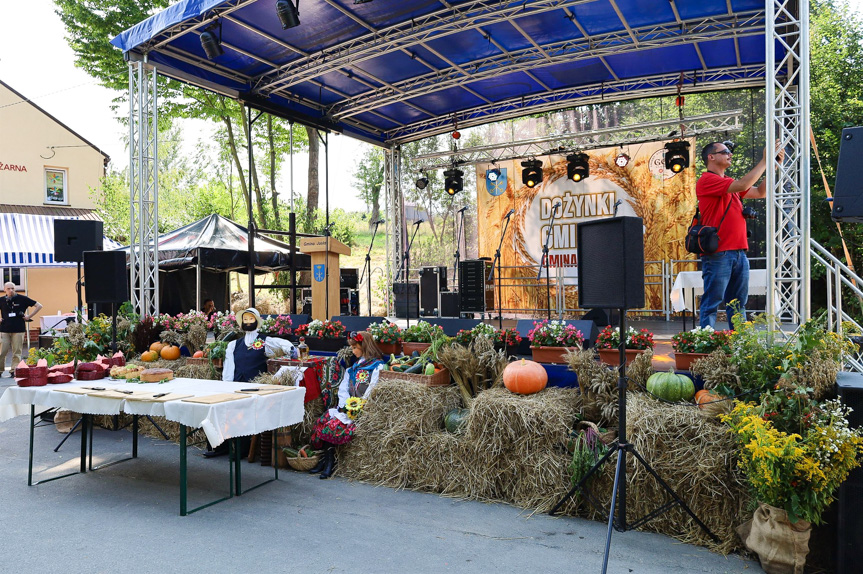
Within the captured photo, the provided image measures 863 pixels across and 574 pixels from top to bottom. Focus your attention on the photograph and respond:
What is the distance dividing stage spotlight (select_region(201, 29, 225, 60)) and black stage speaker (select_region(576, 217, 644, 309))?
5849 mm

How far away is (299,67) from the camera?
29.2 feet

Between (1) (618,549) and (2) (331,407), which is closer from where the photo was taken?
(1) (618,549)

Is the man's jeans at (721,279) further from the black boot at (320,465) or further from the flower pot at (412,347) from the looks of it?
the black boot at (320,465)

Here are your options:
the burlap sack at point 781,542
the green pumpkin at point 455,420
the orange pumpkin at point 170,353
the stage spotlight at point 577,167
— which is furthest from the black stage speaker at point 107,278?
the stage spotlight at point 577,167

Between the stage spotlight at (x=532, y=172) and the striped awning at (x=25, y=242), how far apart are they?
9.78m

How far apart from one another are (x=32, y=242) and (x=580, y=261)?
14.8 metres

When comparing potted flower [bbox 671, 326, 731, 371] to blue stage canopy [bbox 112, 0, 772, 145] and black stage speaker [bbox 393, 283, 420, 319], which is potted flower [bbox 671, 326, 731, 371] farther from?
black stage speaker [bbox 393, 283, 420, 319]

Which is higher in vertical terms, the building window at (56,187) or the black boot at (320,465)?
the building window at (56,187)

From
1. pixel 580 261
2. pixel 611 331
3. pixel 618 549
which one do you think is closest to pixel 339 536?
pixel 618 549

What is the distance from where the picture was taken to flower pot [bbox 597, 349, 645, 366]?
16.7ft

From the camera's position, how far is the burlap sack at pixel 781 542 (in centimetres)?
320

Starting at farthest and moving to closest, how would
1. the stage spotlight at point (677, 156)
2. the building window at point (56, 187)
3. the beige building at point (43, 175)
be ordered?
the building window at point (56, 187) < the beige building at point (43, 175) < the stage spotlight at point (677, 156)

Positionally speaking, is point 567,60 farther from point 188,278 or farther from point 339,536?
point 188,278

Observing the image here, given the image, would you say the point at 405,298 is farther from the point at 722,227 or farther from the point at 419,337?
the point at 722,227
